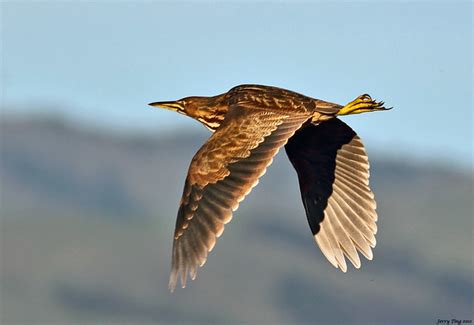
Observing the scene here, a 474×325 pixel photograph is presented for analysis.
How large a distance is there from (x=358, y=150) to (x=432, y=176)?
174 metres

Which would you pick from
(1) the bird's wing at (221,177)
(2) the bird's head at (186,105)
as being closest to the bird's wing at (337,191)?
(2) the bird's head at (186,105)

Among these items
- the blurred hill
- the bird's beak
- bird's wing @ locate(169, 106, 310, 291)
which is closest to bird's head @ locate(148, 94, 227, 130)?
the bird's beak

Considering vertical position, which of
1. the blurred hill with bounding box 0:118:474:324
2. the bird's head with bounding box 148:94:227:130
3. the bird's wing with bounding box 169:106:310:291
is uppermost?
the blurred hill with bounding box 0:118:474:324

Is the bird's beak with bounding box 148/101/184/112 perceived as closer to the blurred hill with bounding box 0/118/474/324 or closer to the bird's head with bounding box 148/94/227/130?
the bird's head with bounding box 148/94/227/130

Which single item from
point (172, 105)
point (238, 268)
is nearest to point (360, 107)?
point (172, 105)

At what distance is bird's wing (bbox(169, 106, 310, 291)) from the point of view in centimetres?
1181

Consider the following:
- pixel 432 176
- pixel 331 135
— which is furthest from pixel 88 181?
pixel 331 135

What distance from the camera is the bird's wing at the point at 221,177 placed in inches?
465

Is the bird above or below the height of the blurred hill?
below

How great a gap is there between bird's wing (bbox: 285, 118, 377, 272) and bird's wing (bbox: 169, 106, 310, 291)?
1.22 m

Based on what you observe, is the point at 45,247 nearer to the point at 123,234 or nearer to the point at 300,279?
the point at 123,234

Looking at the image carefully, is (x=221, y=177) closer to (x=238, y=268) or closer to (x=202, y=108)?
(x=202, y=108)

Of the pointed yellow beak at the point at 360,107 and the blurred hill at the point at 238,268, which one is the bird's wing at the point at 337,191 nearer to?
the pointed yellow beak at the point at 360,107

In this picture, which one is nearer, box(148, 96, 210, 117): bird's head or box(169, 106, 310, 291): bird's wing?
box(169, 106, 310, 291): bird's wing
